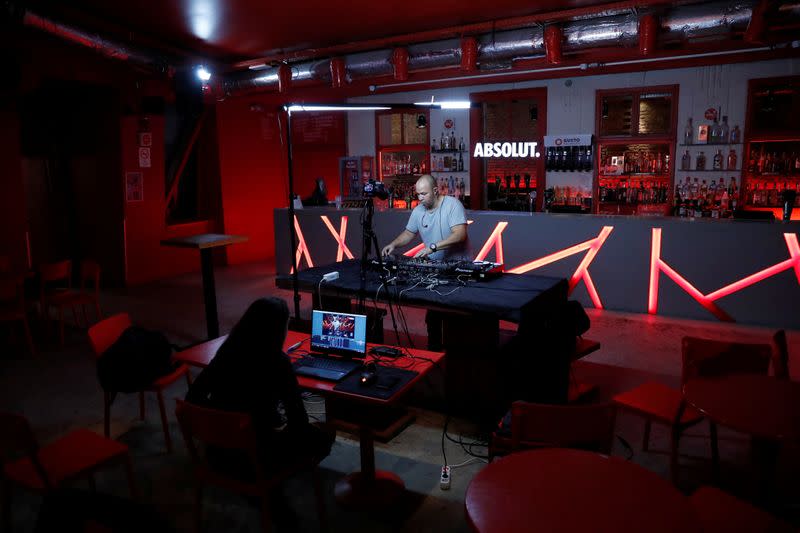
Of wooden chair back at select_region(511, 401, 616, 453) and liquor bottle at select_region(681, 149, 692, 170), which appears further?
liquor bottle at select_region(681, 149, 692, 170)

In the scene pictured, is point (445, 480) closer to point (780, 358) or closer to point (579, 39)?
point (780, 358)

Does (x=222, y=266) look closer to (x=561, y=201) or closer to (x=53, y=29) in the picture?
(x=53, y=29)

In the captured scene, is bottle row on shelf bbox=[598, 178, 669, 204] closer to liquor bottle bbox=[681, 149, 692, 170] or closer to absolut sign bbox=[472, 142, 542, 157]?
liquor bottle bbox=[681, 149, 692, 170]

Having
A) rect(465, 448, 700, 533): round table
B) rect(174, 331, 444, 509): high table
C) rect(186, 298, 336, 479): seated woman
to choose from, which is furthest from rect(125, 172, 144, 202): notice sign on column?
rect(465, 448, 700, 533): round table

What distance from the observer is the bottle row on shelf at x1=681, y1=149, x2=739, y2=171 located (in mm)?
7859

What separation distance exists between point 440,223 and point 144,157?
570cm

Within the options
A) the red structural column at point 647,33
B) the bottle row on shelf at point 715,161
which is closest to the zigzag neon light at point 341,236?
the red structural column at point 647,33

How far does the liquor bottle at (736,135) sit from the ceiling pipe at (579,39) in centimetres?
306

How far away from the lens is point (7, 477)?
263cm

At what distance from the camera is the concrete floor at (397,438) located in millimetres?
3068

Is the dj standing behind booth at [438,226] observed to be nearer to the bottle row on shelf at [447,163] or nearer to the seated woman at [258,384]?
the seated woman at [258,384]

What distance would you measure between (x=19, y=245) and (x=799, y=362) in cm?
823

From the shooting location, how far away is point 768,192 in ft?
25.3

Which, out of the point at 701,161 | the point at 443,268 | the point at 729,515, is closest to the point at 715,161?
the point at 701,161
